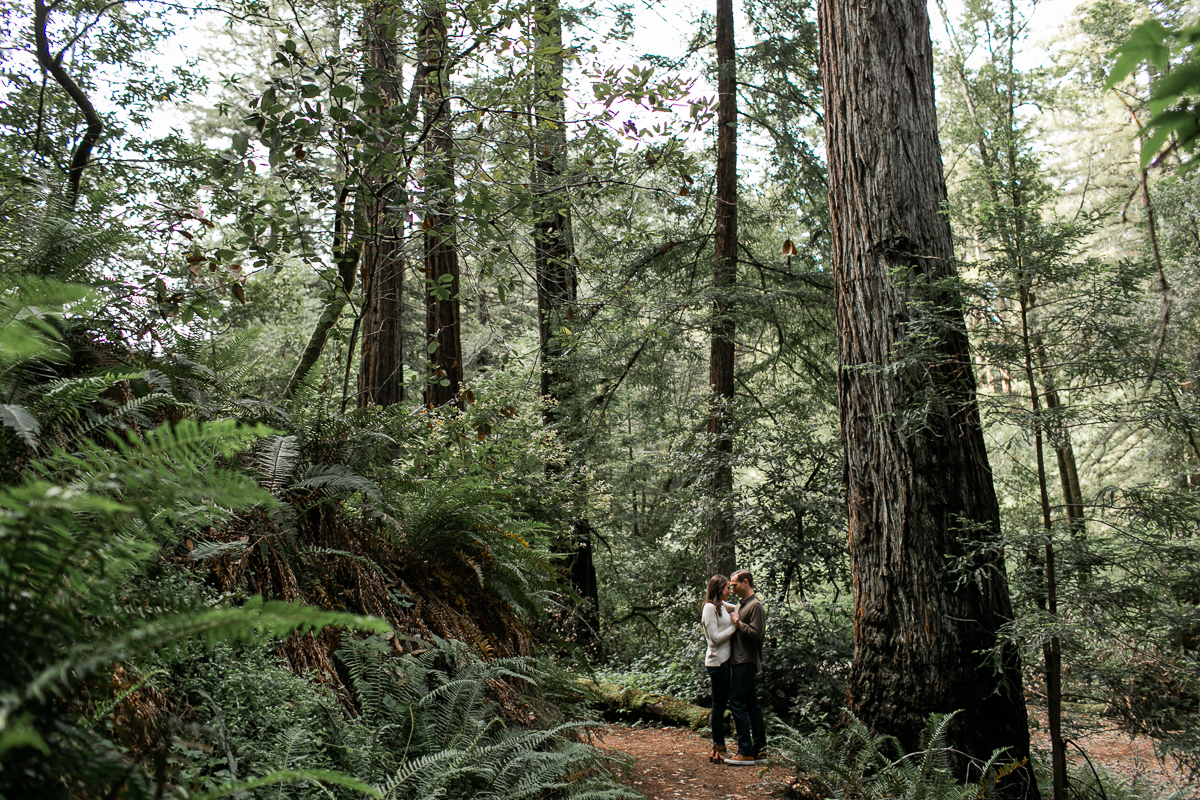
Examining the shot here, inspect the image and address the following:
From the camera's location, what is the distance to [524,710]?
375 centimetres

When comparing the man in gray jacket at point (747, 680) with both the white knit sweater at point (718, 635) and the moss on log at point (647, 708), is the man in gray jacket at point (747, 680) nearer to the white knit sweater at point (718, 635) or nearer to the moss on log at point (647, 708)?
the white knit sweater at point (718, 635)

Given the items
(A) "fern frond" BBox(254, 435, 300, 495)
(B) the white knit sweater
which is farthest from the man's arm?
(A) "fern frond" BBox(254, 435, 300, 495)

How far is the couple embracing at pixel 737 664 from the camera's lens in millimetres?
6082

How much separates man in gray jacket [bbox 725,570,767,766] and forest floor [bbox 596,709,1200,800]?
18 cm

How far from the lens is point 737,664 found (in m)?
6.20

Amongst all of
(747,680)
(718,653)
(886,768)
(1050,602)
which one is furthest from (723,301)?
(886,768)

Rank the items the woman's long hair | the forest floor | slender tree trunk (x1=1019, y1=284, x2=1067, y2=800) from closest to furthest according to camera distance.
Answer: slender tree trunk (x1=1019, y1=284, x2=1067, y2=800)
the forest floor
the woman's long hair

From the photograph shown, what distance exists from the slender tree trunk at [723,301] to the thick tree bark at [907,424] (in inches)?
158

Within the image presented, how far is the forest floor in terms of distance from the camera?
14.2 ft

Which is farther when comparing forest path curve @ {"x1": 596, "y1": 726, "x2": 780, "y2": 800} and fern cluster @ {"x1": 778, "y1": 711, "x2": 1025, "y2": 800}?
forest path curve @ {"x1": 596, "y1": 726, "x2": 780, "y2": 800}

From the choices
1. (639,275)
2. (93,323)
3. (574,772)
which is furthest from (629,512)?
(93,323)

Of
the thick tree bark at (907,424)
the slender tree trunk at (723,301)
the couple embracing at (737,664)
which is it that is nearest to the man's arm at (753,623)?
the couple embracing at (737,664)

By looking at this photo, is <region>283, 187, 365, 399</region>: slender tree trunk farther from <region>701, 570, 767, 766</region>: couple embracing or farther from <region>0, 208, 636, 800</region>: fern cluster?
<region>701, 570, 767, 766</region>: couple embracing

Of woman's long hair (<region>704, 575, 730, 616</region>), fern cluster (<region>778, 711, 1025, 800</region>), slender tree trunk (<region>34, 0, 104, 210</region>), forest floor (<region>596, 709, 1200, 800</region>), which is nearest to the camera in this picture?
fern cluster (<region>778, 711, 1025, 800</region>)
